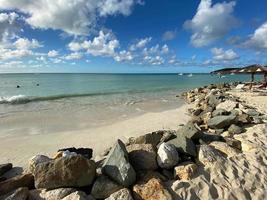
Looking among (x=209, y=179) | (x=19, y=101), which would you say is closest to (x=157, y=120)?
(x=209, y=179)

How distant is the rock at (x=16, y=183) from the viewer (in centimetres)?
425

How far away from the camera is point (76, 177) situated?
4.24m

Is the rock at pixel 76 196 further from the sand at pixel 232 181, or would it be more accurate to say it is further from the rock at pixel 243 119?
the rock at pixel 243 119

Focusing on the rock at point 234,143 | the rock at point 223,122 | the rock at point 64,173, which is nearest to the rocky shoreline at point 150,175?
the rock at point 64,173

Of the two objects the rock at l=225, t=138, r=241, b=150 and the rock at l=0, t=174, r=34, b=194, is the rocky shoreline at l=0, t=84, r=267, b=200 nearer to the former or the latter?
the rock at l=0, t=174, r=34, b=194

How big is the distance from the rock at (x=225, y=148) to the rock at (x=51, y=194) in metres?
3.37

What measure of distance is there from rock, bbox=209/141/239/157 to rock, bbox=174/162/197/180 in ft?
3.69

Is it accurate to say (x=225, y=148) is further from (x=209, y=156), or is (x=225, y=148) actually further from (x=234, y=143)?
(x=209, y=156)

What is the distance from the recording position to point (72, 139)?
8398mm

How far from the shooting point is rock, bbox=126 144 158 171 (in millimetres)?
4762

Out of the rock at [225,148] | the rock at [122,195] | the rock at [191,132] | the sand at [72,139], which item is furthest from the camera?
the sand at [72,139]

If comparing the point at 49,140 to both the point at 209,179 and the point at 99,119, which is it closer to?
the point at 99,119

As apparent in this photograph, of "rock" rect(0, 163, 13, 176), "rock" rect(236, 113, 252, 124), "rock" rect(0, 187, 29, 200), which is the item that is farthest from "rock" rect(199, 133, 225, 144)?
"rock" rect(0, 163, 13, 176)

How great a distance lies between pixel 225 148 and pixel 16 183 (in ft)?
14.5
